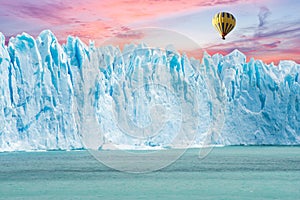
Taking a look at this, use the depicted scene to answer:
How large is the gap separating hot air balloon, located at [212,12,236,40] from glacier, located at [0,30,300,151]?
14568mm

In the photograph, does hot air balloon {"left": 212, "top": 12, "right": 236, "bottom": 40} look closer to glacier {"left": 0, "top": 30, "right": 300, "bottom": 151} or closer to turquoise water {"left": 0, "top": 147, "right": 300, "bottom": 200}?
turquoise water {"left": 0, "top": 147, "right": 300, "bottom": 200}

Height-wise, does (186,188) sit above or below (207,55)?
below

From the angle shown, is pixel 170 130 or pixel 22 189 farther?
pixel 170 130

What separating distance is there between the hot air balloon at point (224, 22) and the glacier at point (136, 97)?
14.6 m

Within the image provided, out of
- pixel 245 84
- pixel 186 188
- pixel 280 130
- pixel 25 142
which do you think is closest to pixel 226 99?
pixel 245 84

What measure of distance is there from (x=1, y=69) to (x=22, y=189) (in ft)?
65.6

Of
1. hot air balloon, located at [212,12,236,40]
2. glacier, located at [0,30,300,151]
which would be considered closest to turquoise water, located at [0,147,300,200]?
hot air balloon, located at [212,12,236,40]

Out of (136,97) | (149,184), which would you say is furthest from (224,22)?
(136,97)

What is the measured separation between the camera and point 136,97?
45.7 metres

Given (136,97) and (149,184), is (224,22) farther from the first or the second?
(136,97)

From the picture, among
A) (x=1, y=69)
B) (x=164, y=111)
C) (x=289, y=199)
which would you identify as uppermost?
(x=1, y=69)

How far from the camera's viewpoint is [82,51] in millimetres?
43438

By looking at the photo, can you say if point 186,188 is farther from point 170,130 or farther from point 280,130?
point 280,130

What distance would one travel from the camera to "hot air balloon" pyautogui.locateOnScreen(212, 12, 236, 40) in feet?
99.7
